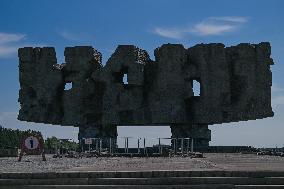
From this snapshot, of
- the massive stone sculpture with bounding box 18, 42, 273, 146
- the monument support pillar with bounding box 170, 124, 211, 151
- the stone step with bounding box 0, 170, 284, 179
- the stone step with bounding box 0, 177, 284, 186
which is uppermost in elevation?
the massive stone sculpture with bounding box 18, 42, 273, 146

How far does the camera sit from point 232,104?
28188 mm

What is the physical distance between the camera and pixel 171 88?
27812mm

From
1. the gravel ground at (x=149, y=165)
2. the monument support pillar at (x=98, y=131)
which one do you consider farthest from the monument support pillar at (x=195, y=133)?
the gravel ground at (x=149, y=165)

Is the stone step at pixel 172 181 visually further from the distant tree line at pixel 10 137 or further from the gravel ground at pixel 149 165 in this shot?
the distant tree line at pixel 10 137

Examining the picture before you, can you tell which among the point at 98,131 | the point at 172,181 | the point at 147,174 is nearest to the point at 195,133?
the point at 98,131

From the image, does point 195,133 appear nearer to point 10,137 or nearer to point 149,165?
point 149,165

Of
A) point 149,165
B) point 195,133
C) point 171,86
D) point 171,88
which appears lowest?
point 149,165

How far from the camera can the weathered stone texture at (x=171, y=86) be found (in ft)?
91.2

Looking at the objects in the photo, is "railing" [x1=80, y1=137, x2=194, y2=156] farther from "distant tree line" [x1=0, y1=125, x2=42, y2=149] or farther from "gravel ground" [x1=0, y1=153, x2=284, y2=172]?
"distant tree line" [x1=0, y1=125, x2=42, y2=149]

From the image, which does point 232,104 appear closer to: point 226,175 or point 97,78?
point 97,78

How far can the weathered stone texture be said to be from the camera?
27812 mm

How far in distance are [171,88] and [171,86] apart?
11 cm

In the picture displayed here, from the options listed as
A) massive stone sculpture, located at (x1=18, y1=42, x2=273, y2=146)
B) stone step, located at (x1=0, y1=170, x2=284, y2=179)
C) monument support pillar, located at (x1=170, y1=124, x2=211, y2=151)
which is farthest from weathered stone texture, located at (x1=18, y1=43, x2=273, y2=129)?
stone step, located at (x1=0, y1=170, x2=284, y2=179)

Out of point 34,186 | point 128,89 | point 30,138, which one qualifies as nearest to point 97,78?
point 128,89
